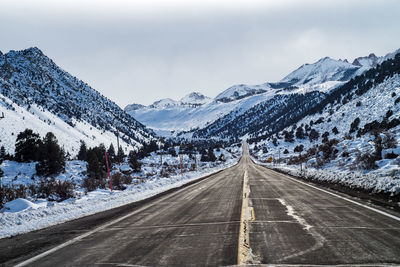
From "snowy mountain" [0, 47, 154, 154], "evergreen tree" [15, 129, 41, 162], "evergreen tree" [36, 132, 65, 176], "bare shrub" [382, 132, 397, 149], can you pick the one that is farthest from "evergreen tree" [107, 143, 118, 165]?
"bare shrub" [382, 132, 397, 149]

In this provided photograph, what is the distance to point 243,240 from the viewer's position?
472 cm

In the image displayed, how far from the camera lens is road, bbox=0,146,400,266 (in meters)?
3.84

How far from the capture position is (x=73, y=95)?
629ft

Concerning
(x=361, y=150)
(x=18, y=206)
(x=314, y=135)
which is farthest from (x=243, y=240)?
(x=314, y=135)

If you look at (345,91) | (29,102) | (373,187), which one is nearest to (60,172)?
(373,187)

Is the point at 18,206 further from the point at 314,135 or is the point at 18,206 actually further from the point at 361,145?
the point at 314,135

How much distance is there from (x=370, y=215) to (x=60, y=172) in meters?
32.3

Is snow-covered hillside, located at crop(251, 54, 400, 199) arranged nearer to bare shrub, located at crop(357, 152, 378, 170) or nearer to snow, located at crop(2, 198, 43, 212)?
bare shrub, located at crop(357, 152, 378, 170)

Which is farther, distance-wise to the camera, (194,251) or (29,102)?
(29,102)

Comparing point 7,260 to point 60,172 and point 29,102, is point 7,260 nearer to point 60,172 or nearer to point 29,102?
point 60,172

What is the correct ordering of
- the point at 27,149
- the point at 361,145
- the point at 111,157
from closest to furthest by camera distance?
1. the point at 361,145
2. the point at 27,149
3. the point at 111,157

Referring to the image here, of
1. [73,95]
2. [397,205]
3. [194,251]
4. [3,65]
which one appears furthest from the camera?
[73,95]

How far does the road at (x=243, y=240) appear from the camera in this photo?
12.6ft

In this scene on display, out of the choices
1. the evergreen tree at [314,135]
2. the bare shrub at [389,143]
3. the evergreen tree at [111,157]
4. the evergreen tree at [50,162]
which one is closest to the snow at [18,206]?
the bare shrub at [389,143]
